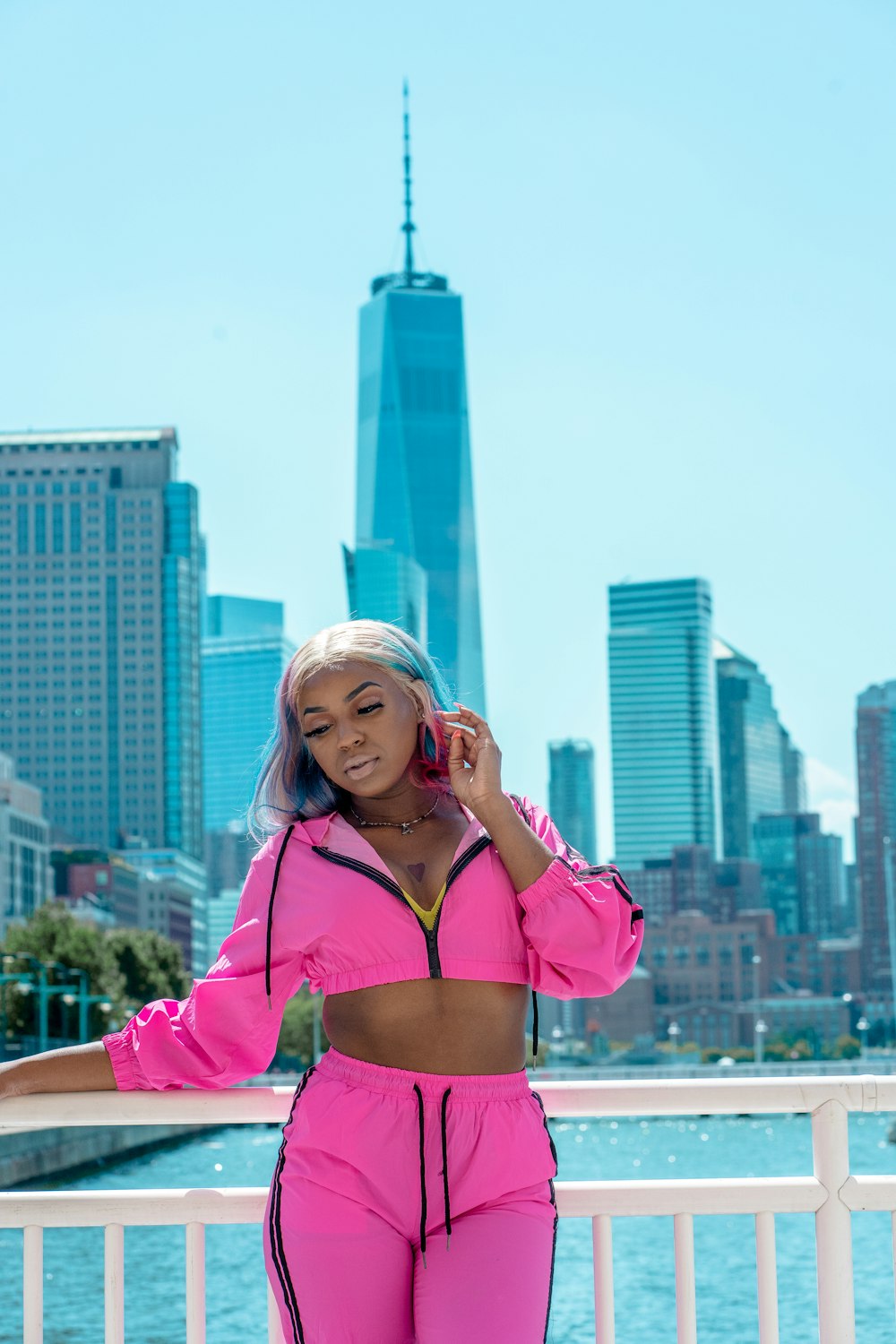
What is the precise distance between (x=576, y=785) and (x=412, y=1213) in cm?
Result: 18829

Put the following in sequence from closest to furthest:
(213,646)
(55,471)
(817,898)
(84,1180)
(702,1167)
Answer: (84,1180) → (702,1167) → (55,471) → (817,898) → (213,646)

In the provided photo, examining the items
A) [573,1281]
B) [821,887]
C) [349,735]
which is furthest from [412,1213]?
[821,887]

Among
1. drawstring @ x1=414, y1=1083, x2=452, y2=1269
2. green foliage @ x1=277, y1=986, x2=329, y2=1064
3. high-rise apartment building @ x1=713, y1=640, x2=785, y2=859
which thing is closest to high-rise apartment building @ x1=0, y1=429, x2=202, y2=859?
high-rise apartment building @ x1=713, y1=640, x2=785, y2=859

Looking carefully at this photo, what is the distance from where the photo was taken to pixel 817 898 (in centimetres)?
15338

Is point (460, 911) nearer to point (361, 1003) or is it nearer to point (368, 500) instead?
point (361, 1003)

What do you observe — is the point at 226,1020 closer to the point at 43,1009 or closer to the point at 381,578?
the point at 43,1009

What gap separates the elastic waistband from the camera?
2.63 metres

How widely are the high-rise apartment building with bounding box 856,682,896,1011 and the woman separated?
12864 centimetres

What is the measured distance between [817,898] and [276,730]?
155765 mm

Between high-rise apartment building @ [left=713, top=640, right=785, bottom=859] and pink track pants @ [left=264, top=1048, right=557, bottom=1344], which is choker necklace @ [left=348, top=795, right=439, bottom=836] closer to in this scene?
pink track pants @ [left=264, top=1048, right=557, bottom=1344]

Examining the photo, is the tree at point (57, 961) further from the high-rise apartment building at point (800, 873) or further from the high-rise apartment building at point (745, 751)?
the high-rise apartment building at point (745, 751)

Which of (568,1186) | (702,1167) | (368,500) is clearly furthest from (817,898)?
(568,1186)

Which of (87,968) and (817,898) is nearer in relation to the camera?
(87,968)

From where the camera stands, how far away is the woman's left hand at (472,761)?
9.14ft
